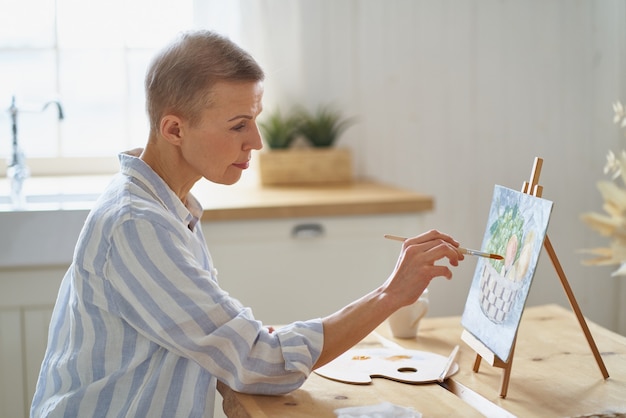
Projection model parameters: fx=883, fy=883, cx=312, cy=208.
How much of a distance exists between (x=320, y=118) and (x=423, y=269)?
5.64ft

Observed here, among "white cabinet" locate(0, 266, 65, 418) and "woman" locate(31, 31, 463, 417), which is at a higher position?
"woman" locate(31, 31, 463, 417)

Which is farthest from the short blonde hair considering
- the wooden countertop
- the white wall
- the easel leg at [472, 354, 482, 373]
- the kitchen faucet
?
the white wall

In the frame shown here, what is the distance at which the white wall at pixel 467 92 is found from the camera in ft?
11.1

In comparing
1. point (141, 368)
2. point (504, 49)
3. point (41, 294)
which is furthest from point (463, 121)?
point (141, 368)

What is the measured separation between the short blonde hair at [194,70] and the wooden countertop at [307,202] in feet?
3.51

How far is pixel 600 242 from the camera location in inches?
144

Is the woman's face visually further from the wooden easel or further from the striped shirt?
the wooden easel

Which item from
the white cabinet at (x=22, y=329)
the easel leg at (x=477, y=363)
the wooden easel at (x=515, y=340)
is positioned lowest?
the white cabinet at (x=22, y=329)

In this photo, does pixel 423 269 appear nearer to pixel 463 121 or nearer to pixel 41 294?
pixel 41 294

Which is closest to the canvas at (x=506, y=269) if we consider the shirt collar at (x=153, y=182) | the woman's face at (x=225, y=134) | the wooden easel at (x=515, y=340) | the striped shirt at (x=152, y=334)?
the wooden easel at (x=515, y=340)

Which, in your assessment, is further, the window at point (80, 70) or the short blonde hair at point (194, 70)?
the window at point (80, 70)

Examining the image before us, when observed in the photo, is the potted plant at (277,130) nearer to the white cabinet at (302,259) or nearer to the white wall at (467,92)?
the white wall at (467,92)

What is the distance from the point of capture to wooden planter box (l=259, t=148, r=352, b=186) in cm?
323

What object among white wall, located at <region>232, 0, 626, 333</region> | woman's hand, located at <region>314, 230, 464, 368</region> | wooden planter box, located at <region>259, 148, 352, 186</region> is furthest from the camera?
white wall, located at <region>232, 0, 626, 333</region>
